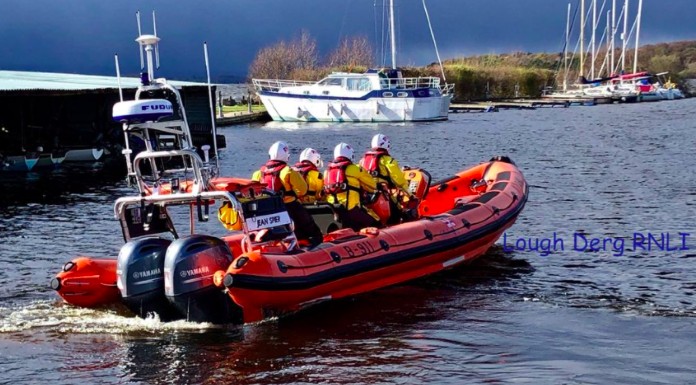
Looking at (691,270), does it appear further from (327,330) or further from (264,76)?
(264,76)

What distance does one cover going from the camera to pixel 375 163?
10.9 meters

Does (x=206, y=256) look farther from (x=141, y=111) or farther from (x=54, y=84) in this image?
(x=54, y=84)

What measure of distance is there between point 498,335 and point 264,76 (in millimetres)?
55935

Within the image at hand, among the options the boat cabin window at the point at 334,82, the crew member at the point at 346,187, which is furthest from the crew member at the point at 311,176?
the boat cabin window at the point at 334,82

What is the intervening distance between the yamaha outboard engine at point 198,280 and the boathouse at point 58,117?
16485 mm

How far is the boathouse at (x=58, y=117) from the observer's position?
25.1 metres

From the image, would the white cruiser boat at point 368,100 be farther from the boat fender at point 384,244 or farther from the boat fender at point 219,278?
the boat fender at point 219,278

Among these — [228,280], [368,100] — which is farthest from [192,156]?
[368,100]

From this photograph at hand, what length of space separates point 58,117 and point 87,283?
20036mm

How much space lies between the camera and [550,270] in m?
11.2

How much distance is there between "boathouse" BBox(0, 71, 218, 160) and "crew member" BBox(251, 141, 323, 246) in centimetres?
1546

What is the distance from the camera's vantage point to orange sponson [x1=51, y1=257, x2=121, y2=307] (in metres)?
8.58

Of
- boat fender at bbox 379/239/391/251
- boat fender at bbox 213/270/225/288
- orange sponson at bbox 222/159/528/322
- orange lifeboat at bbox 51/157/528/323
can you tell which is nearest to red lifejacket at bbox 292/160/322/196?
orange lifeboat at bbox 51/157/528/323

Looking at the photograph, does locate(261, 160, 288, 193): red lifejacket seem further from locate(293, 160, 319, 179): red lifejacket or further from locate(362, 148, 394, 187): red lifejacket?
locate(362, 148, 394, 187): red lifejacket
